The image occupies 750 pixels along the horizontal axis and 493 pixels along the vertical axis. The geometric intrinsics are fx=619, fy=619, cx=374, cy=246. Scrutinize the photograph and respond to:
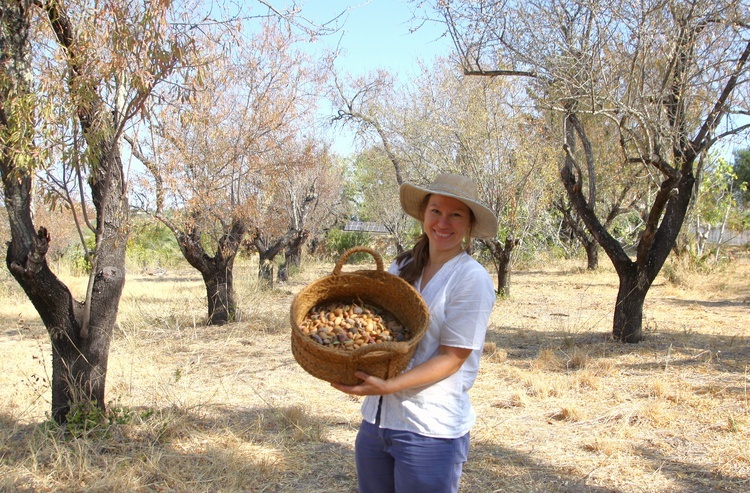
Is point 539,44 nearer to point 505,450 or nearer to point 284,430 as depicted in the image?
point 505,450

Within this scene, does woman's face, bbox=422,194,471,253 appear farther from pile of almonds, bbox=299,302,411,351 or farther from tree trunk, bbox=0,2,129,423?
tree trunk, bbox=0,2,129,423

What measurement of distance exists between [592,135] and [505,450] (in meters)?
12.0

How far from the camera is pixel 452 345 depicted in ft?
6.15

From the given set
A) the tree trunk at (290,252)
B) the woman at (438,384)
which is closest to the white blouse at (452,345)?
the woman at (438,384)

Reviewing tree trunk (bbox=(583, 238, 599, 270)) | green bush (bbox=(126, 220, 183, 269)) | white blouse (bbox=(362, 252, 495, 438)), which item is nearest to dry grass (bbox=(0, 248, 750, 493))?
white blouse (bbox=(362, 252, 495, 438))

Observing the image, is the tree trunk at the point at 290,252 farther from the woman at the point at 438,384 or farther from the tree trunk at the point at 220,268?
the woman at the point at 438,384

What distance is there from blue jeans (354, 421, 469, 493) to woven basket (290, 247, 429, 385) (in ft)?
0.70

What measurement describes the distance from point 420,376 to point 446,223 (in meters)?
0.52

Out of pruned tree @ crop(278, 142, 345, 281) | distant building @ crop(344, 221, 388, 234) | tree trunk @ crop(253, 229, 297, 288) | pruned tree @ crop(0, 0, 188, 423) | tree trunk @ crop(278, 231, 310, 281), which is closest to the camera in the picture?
pruned tree @ crop(0, 0, 188, 423)

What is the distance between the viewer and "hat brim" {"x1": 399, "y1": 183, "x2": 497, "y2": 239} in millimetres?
2014

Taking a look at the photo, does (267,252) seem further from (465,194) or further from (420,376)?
(420,376)

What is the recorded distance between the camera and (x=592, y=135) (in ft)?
47.8


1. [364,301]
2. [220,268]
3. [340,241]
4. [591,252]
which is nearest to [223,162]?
[220,268]

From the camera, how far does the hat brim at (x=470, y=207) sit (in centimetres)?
201
